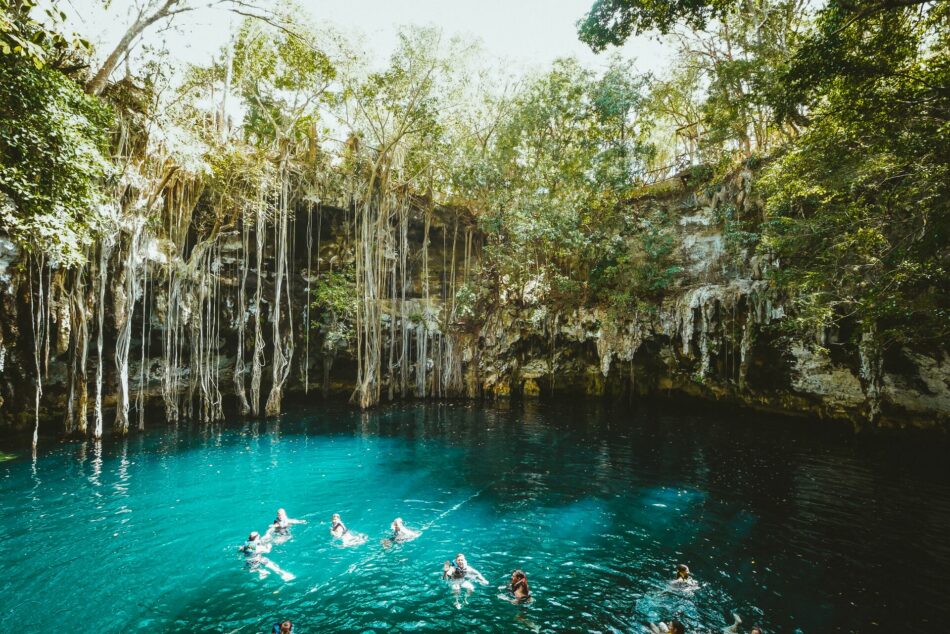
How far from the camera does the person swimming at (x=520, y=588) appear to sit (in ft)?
15.3

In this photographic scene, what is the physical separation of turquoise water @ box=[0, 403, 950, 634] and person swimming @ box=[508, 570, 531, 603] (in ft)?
0.47

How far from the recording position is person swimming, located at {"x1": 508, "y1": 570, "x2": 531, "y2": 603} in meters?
4.65

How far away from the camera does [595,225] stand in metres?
17.1

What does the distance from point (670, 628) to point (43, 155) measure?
30.3 ft

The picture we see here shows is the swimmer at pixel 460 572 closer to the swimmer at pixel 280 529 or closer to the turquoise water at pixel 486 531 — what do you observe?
the turquoise water at pixel 486 531

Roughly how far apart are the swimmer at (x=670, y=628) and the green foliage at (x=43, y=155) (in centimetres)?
850

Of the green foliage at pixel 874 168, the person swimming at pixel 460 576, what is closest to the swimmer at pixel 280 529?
the person swimming at pixel 460 576

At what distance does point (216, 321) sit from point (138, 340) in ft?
8.92

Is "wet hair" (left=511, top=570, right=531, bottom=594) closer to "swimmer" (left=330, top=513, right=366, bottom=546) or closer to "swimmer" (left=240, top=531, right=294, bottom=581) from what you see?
"swimmer" (left=330, top=513, right=366, bottom=546)

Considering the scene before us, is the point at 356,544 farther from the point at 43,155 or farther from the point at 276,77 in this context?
the point at 276,77

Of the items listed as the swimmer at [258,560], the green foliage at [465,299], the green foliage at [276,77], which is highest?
the green foliage at [276,77]

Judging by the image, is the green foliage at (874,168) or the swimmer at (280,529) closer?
the green foliage at (874,168)

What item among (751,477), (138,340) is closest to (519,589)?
(751,477)

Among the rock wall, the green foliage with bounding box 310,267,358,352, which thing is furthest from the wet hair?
the green foliage with bounding box 310,267,358,352
